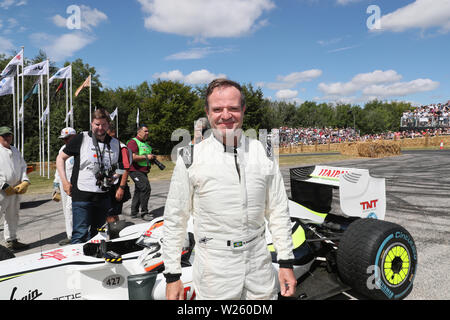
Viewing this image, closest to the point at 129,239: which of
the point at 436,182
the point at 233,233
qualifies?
the point at 233,233

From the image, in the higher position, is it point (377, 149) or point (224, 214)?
point (224, 214)

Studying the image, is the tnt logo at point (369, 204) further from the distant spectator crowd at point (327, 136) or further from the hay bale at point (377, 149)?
the distant spectator crowd at point (327, 136)

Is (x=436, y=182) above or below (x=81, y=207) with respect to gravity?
below

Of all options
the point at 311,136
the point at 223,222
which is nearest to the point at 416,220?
the point at 223,222

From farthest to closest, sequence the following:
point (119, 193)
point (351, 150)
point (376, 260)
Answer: point (351, 150) < point (119, 193) < point (376, 260)

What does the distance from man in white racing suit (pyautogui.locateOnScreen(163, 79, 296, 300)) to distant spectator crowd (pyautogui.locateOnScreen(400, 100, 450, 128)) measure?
62489mm

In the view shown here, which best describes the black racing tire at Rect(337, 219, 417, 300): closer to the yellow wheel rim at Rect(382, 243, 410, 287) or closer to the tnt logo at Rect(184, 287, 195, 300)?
the yellow wheel rim at Rect(382, 243, 410, 287)

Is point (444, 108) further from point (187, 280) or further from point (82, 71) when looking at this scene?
point (187, 280)

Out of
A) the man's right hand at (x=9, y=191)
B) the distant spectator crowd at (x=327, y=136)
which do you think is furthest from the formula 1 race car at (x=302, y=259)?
the distant spectator crowd at (x=327, y=136)

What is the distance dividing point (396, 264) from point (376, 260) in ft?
1.22

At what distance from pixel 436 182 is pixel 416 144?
2925 centimetres

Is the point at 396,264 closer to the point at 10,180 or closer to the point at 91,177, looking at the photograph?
the point at 91,177

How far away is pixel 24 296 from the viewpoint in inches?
86.0

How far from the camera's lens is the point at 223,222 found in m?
1.51
